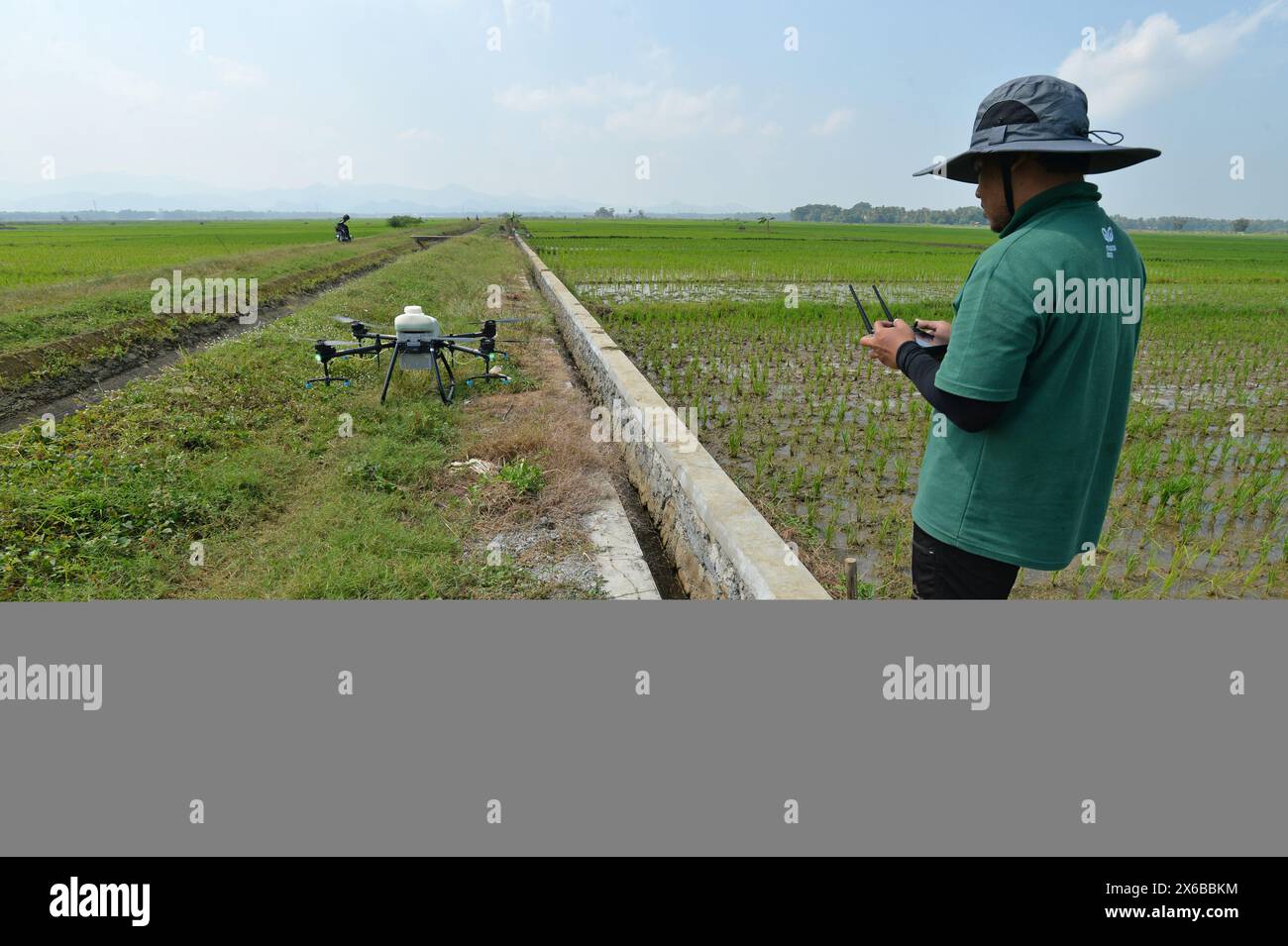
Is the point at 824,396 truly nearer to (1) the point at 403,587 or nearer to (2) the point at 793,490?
(2) the point at 793,490

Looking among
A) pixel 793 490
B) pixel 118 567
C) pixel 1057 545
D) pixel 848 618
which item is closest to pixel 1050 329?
pixel 1057 545

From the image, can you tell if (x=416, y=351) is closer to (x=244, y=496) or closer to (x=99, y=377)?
(x=244, y=496)

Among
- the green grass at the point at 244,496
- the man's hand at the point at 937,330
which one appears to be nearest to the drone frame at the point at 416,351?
the green grass at the point at 244,496

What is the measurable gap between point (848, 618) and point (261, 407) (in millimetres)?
5897

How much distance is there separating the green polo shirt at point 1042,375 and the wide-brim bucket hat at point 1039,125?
10 centimetres

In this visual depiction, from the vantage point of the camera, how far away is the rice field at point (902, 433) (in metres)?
4.03

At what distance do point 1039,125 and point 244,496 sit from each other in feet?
14.3

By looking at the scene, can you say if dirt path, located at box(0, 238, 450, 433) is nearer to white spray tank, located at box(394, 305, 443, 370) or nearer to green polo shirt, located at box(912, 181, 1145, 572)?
white spray tank, located at box(394, 305, 443, 370)

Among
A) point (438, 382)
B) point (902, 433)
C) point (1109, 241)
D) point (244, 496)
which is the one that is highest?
point (1109, 241)

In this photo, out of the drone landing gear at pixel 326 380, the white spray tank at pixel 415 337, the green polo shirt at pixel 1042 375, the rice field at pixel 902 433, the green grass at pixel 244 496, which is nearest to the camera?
the green polo shirt at pixel 1042 375

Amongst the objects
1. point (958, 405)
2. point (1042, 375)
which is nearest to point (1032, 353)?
point (1042, 375)

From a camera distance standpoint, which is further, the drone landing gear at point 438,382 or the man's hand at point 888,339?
the drone landing gear at point 438,382

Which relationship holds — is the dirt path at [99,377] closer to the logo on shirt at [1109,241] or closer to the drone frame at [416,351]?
the drone frame at [416,351]

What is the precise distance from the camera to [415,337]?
581 centimetres
